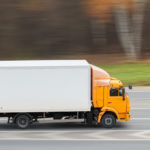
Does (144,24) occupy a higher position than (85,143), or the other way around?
(144,24)

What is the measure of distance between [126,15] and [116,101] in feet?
93.8

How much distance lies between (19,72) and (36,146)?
3107mm

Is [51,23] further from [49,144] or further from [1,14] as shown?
[49,144]

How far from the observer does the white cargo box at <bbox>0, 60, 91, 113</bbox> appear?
15219 millimetres

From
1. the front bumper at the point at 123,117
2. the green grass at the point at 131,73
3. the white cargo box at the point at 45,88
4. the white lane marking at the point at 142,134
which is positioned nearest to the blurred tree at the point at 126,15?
the green grass at the point at 131,73

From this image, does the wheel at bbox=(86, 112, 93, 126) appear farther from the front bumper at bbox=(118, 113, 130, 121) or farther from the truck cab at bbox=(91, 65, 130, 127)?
the front bumper at bbox=(118, 113, 130, 121)

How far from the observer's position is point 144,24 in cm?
5241

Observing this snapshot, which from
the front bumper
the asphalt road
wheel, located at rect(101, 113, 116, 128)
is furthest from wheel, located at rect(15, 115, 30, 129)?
the front bumper

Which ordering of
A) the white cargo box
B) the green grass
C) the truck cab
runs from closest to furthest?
the white cargo box, the truck cab, the green grass

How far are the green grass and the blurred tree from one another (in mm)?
4642

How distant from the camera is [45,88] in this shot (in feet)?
50.1

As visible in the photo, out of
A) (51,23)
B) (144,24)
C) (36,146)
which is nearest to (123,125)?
(36,146)

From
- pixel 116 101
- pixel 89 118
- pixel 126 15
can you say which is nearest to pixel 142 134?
pixel 116 101

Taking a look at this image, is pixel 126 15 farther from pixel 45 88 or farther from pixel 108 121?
pixel 45 88
